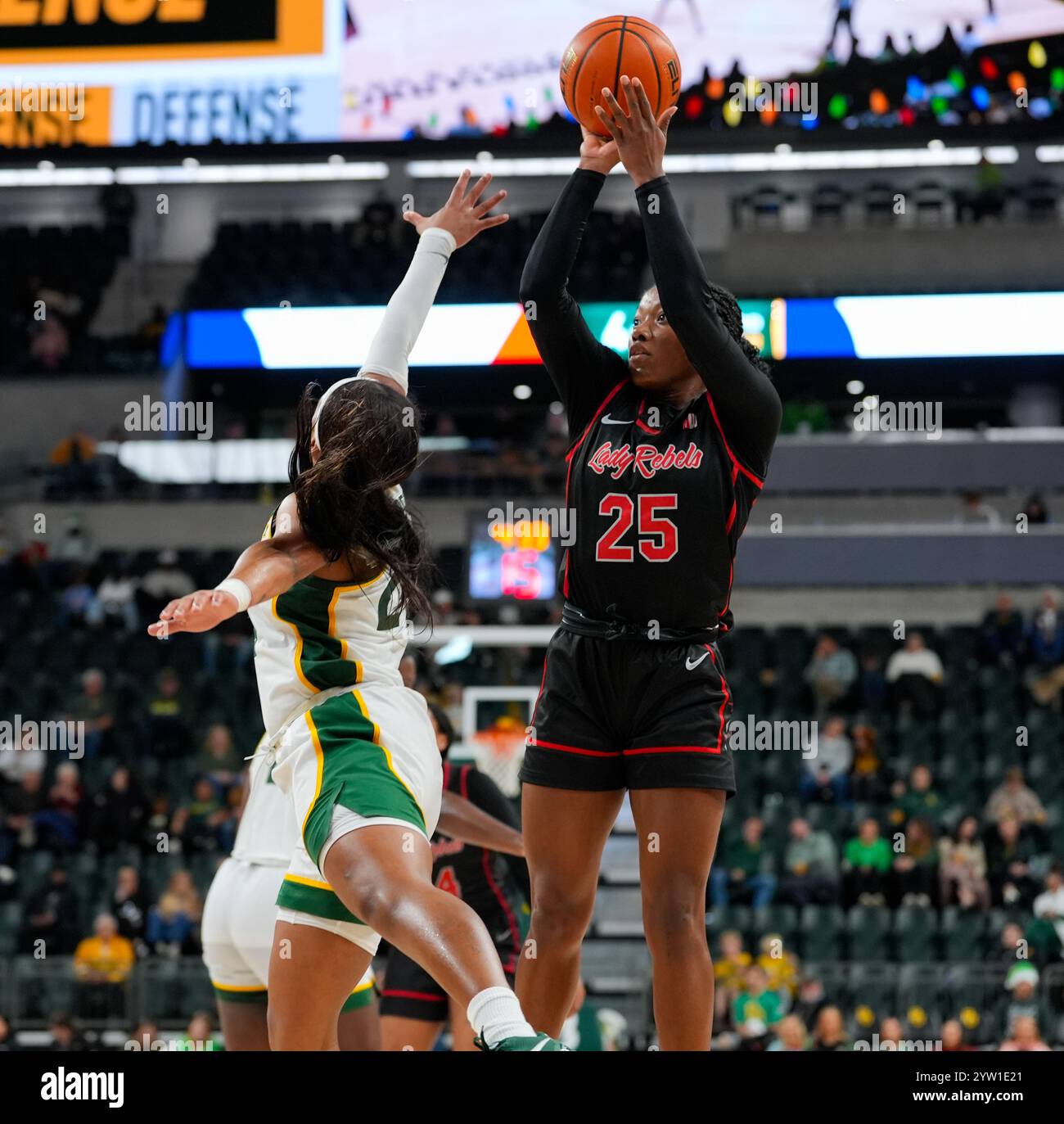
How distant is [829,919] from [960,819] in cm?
202

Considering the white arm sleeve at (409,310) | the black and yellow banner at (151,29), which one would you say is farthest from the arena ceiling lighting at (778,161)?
the white arm sleeve at (409,310)

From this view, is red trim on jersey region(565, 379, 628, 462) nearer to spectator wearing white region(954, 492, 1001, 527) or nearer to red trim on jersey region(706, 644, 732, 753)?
red trim on jersey region(706, 644, 732, 753)

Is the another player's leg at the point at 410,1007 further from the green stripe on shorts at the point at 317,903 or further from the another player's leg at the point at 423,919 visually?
the another player's leg at the point at 423,919

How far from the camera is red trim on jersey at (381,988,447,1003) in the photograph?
5.73 m

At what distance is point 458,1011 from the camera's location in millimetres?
5160

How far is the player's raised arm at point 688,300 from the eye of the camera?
148 inches

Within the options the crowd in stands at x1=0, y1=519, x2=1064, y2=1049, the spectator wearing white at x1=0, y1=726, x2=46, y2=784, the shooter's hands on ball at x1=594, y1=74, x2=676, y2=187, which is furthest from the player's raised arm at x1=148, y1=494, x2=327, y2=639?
the spectator wearing white at x1=0, y1=726, x2=46, y2=784

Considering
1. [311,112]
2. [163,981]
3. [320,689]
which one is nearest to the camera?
[320,689]

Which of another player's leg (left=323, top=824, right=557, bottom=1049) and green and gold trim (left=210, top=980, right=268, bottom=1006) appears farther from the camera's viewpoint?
green and gold trim (left=210, top=980, right=268, bottom=1006)

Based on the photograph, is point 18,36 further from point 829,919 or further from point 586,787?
point 586,787

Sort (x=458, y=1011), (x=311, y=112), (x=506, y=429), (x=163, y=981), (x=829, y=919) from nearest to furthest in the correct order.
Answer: (x=458, y=1011), (x=163, y=981), (x=829, y=919), (x=311, y=112), (x=506, y=429)

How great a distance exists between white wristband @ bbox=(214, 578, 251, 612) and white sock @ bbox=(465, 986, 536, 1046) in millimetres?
906

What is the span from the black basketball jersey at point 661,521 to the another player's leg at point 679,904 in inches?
18.2
